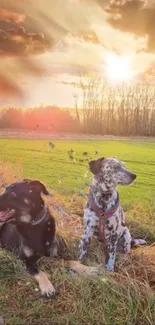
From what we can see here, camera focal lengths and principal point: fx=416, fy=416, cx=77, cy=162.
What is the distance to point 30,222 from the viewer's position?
372cm

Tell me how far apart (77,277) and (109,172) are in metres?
0.99

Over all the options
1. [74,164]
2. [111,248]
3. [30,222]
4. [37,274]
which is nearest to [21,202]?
[30,222]

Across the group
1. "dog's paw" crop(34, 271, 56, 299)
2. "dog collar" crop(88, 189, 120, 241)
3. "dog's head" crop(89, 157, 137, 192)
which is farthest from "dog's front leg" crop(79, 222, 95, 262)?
"dog's paw" crop(34, 271, 56, 299)

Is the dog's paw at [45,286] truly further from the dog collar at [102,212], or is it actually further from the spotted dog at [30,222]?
the dog collar at [102,212]

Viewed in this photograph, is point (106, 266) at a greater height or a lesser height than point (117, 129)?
lesser

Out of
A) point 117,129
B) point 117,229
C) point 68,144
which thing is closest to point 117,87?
point 117,129

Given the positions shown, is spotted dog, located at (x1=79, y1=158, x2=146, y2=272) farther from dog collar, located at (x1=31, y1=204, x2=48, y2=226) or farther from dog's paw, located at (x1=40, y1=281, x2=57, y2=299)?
dog's paw, located at (x1=40, y1=281, x2=57, y2=299)

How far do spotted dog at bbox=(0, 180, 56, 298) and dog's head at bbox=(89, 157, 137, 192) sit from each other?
54 centimetres

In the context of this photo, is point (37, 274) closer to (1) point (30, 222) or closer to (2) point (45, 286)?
(2) point (45, 286)

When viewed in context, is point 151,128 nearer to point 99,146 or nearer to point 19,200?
→ point 99,146

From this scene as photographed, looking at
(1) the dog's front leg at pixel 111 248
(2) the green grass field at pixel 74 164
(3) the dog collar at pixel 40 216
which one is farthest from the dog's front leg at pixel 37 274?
(2) the green grass field at pixel 74 164

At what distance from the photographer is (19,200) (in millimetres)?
3531

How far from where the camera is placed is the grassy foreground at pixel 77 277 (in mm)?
3350

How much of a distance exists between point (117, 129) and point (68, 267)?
228cm
